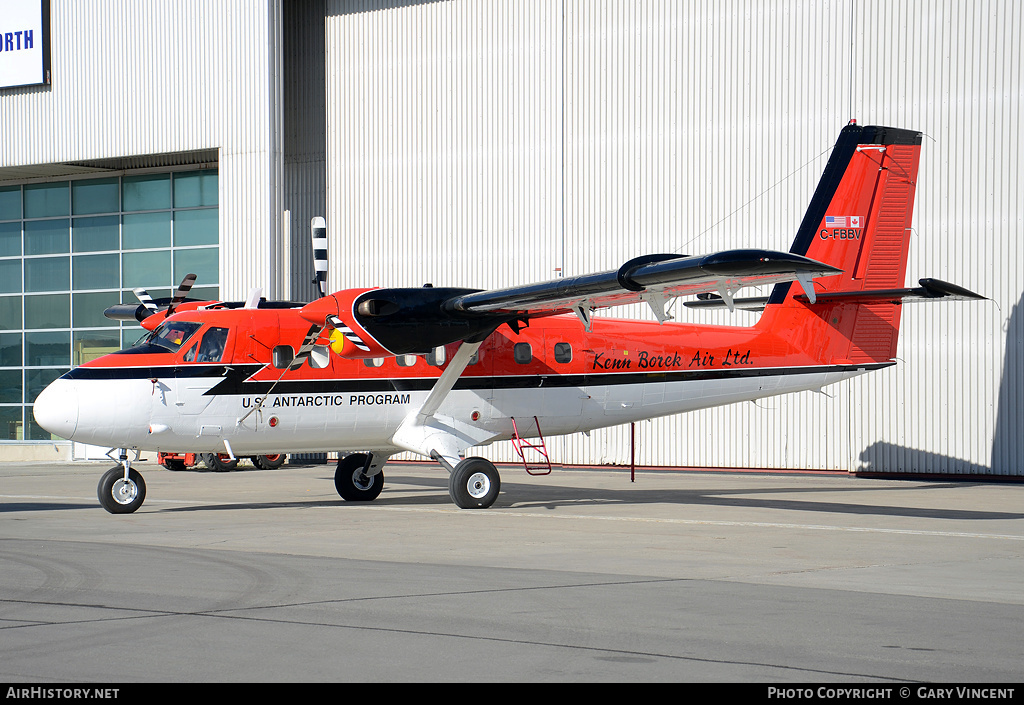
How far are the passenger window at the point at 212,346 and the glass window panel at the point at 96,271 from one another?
20196 millimetres

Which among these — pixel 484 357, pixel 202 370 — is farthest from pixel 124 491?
pixel 484 357

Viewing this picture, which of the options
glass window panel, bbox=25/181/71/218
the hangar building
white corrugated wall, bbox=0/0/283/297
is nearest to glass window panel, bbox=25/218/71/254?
the hangar building

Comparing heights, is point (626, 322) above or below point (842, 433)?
above

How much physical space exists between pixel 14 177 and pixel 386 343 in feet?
85.4

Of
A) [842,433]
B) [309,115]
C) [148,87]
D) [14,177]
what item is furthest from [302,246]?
[842,433]

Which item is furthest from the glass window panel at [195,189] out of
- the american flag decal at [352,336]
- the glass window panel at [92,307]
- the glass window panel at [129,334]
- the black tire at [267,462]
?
the american flag decal at [352,336]

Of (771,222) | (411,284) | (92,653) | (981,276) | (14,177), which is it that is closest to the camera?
(92,653)

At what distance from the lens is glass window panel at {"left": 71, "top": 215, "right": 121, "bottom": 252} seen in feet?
114

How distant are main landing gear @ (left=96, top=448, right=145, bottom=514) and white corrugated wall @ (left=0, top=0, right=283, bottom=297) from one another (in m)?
14.9

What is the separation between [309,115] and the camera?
33.8 meters

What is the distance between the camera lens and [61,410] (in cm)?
1500

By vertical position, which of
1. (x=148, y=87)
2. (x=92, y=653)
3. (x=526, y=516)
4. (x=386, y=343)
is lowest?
(x=526, y=516)

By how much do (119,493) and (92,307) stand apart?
20523mm
